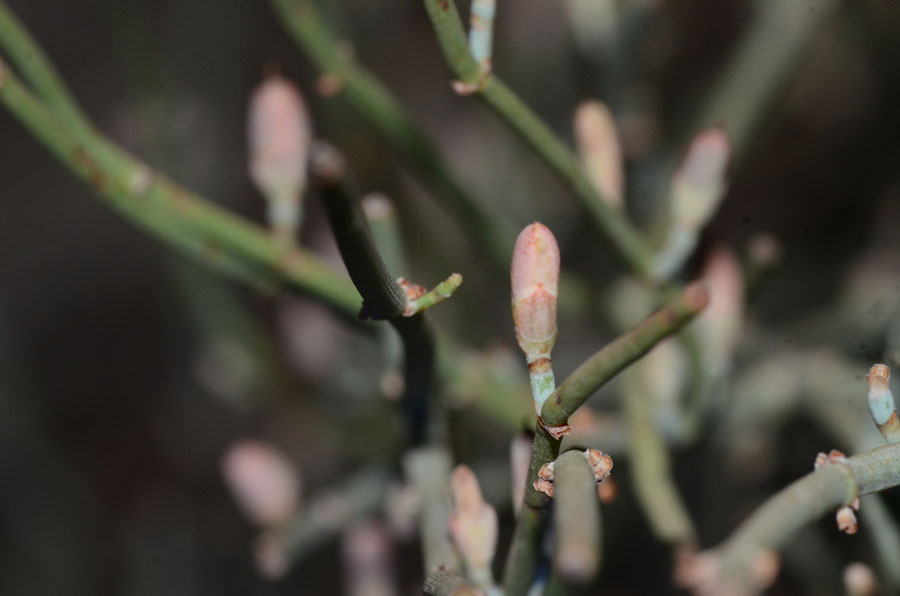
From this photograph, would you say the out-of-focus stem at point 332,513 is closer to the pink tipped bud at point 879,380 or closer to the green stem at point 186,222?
the green stem at point 186,222

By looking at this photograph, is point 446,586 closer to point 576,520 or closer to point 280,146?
point 576,520

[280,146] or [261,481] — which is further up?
[280,146]

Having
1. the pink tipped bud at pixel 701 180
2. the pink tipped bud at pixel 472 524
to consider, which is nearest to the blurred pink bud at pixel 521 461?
the pink tipped bud at pixel 472 524

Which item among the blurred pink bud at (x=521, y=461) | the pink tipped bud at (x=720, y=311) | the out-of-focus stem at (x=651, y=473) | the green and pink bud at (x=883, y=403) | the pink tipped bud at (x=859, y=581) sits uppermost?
the pink tipped bud at (x=720, y=311)

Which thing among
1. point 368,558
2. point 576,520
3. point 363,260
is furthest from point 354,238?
point 368,558

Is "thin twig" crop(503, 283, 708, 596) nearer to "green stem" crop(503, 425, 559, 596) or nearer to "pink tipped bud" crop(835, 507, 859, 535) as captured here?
"green stem" crop(503, 425, 559, 596)

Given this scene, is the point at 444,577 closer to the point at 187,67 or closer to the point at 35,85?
the point at 35,85
